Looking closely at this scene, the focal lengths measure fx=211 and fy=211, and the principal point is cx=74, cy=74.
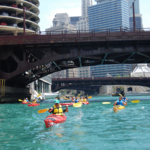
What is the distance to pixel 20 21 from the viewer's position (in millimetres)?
61500

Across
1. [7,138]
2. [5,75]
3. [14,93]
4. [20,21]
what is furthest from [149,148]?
[20,21]

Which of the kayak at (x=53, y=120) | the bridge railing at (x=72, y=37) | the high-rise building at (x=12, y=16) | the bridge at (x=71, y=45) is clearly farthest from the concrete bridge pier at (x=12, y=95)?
the kayak at (x=53, y=120)

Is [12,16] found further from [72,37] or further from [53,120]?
[53,120]

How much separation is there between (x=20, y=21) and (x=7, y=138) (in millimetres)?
55057

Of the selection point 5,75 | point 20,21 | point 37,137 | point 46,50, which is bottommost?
point 37,137

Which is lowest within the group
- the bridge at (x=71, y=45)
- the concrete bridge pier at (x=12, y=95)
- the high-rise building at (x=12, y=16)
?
the concrete bridge pier at (x=12, y=95)

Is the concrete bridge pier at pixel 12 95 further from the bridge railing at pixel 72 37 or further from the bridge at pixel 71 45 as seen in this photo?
the bridge railing at pixel 72 37

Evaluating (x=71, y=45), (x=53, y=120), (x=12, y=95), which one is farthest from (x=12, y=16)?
(x=53, y=120)

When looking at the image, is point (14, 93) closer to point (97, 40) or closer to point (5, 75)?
point (5, 75)

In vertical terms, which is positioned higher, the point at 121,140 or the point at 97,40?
the point at 97,40

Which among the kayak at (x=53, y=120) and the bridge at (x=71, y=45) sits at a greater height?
the bridge at (x=71, y=45)

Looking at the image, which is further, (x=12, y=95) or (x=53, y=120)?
(x=12, y=95)

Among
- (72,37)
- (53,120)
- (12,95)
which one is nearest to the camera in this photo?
(53,120)

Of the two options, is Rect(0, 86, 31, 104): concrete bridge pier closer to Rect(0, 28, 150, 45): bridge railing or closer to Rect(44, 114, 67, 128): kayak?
Rect(0, 28, 150, 45): bridge railing
